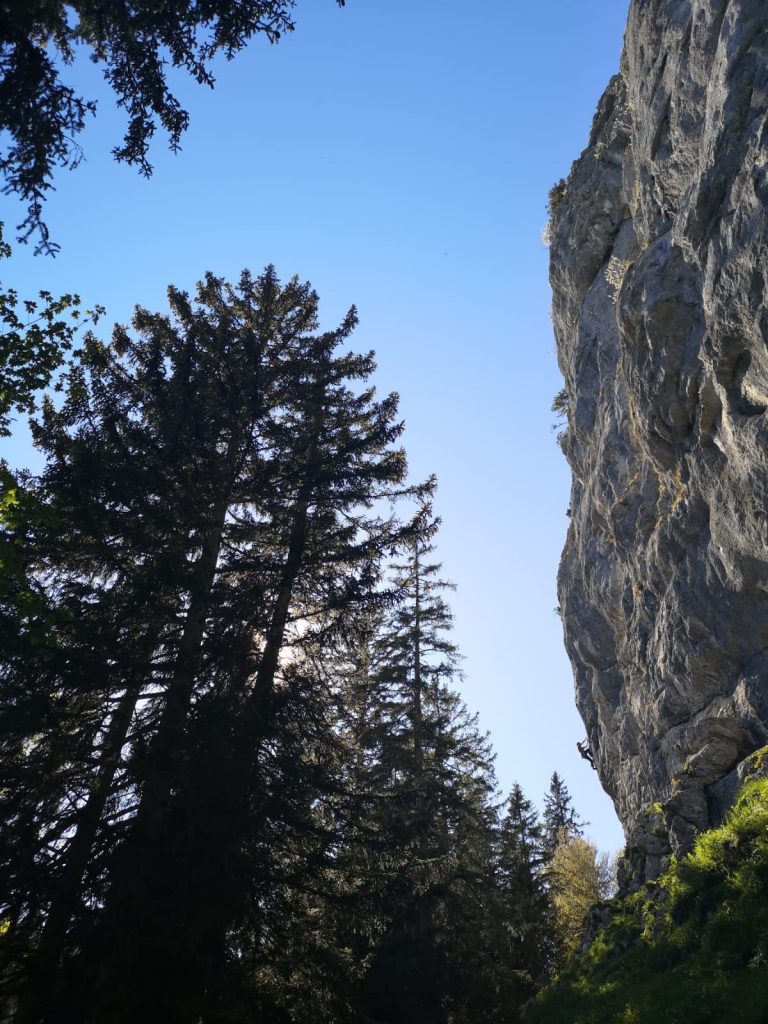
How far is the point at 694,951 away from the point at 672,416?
1277 centimetres

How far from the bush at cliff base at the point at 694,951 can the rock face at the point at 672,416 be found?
15.0 ft

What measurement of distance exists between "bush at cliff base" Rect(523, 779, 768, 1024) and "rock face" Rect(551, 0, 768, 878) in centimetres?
457

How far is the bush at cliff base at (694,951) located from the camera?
6988 mm

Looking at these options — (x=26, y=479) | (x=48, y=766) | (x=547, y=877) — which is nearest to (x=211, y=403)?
(x=26, y=479)

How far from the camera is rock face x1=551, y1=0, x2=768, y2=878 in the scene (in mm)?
13992

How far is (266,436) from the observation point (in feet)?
48.2

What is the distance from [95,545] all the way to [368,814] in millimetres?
6431

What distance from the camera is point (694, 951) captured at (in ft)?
27.8

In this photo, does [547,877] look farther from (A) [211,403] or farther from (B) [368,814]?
(A) [211,403]

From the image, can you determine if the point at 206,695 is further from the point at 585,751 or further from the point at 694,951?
the point at 585,751

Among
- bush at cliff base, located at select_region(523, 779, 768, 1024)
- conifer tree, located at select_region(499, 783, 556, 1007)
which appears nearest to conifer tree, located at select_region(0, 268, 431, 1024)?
bush at cliff base, located at select_region(523, 779, 768, 1024)

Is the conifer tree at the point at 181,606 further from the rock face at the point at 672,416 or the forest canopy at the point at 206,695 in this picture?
the rock face at the point at 672,416

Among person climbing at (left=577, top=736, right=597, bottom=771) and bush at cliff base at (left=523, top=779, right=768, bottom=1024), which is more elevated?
person climbing at (left=577, top=736, right=597, bottom=771)

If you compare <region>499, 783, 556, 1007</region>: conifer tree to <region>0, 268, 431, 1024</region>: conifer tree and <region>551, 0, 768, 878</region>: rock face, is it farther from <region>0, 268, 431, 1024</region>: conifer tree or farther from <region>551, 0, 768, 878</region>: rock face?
<region>0, 268, 431, 1024</region>: conifer tree
